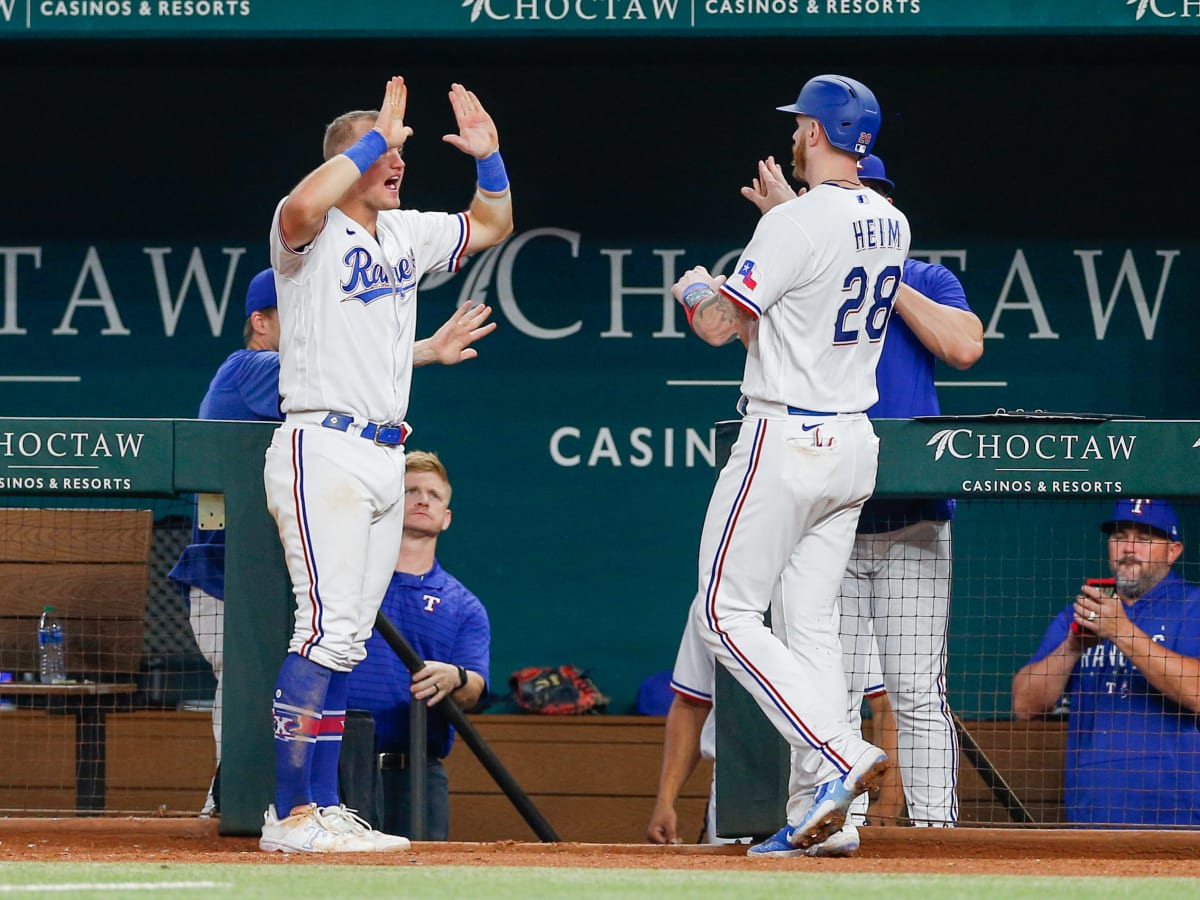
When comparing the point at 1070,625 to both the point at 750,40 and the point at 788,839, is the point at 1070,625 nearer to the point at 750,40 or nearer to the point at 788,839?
the point at 788,839

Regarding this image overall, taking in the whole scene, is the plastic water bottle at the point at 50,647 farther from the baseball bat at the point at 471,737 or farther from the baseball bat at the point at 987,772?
the baseball bat at the point at 987,772

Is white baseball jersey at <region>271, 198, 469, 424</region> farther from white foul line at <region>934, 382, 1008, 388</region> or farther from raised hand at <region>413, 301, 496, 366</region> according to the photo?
white foul line at <region>934, 382, 1008, 388</region>

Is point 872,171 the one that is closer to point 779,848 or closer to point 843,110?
point 843,110

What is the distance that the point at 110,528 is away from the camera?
512 centimetres

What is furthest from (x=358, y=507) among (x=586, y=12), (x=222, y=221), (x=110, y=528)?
(x=222, y=221)

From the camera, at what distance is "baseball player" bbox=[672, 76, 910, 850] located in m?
3.77

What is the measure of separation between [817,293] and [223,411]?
1571mm

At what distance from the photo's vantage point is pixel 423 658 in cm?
461

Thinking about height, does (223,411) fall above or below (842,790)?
above

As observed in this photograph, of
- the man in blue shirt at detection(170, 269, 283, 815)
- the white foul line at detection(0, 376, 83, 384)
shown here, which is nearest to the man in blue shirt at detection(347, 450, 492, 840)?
the man in blue shirt at detection(170, 269, 283, 815)

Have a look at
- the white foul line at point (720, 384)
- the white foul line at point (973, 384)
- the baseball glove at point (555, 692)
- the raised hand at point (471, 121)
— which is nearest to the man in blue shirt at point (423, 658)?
the raised hand at point (471, 121)

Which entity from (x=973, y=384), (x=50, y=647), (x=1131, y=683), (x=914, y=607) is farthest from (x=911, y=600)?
(x=50, y=647)

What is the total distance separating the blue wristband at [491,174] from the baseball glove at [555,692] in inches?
83.6

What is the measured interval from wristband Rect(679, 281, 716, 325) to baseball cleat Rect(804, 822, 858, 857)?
3.65 ft
